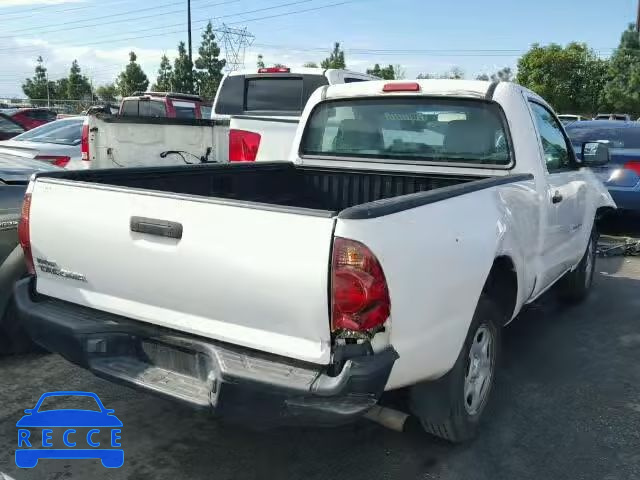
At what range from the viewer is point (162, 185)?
396 cm

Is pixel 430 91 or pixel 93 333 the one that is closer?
pixel 93 333

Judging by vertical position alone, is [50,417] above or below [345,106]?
below

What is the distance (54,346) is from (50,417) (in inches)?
24.5

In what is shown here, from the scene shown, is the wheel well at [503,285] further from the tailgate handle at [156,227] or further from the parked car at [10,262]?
the parked car at [10,262]

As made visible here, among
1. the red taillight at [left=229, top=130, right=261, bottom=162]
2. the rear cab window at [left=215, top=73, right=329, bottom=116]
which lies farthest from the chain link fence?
the red taillight at [left=229, top=130, right=261, bottom=162]

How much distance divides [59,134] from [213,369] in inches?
329

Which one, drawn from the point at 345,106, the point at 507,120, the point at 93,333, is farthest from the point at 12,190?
the point at 507,120

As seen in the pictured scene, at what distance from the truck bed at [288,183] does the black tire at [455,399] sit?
1.34 meters

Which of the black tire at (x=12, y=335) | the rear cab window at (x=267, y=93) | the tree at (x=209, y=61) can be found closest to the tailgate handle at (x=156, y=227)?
the black tire at (x=12, y=335)

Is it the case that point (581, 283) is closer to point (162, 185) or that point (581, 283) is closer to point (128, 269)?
point (162, 185)

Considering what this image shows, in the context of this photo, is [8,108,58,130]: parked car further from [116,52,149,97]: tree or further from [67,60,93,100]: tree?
[67,60,93,100]: tree

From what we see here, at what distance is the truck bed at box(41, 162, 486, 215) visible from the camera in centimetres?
407

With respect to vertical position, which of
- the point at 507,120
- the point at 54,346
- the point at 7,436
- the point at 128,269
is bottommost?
the point at 7,436

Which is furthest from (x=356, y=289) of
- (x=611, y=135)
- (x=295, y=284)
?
(x=611, y=135)
